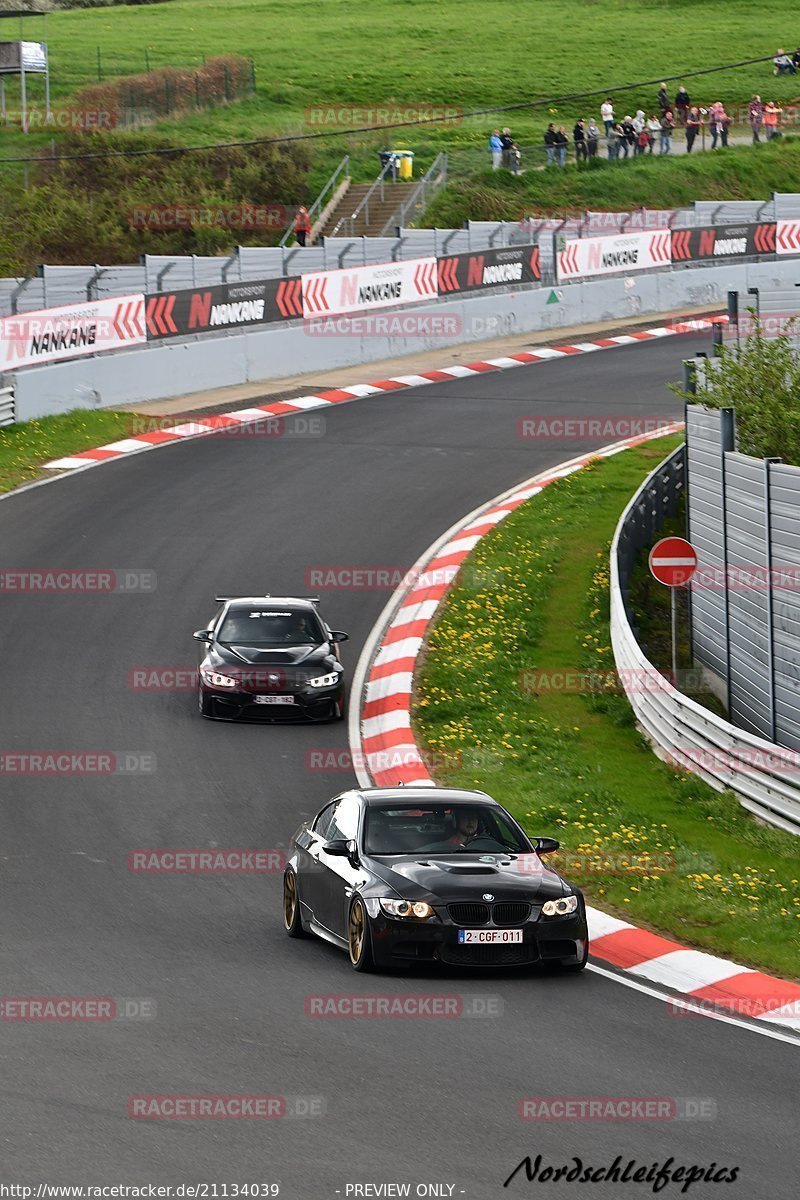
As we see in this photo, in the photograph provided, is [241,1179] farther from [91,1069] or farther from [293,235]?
[293,235]

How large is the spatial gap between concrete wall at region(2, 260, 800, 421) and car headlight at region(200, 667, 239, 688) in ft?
43.8

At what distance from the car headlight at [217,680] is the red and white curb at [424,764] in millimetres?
1428

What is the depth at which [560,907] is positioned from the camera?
1144cm

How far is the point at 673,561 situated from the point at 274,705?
4.73 metres

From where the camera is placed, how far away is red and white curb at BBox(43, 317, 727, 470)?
101 ft

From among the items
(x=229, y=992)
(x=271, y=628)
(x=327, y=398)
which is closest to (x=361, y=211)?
(x=327, y=398)

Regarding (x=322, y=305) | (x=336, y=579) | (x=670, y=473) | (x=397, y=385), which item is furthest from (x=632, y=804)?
(x=322, y=305)

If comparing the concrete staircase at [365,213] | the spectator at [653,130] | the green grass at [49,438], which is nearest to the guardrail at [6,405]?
the green grass at [49,438]

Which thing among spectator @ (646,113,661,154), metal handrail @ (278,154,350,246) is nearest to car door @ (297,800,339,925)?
metal handrail @ (278,154,350,246)

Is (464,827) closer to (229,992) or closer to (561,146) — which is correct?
(229,992)

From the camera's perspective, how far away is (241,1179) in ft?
25.1

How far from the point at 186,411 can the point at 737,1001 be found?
23937 mm

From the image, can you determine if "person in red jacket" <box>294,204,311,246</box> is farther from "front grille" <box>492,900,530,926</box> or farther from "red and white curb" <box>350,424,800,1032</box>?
"front grille" <box>492,900,530,926</box>

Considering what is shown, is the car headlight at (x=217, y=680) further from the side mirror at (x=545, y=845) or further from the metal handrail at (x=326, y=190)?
the metal handrail at (x=326, y=190)
